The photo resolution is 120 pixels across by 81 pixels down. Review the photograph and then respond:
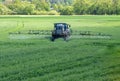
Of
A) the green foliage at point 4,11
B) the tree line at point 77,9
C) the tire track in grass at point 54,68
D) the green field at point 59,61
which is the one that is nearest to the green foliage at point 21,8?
the tree line at point 77,9

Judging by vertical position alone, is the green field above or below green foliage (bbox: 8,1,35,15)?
above

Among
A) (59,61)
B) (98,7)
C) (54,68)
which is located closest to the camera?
(54,68)

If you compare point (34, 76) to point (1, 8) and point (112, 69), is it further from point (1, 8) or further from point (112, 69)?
point (1, 8)

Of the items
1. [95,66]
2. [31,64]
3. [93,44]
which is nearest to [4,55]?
[31,64]

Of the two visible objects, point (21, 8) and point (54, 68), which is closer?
point (54, 68)

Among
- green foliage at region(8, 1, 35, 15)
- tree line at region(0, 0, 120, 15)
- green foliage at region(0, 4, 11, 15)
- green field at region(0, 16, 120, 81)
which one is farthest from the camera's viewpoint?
tree line at region(0, 0, 120, 15)

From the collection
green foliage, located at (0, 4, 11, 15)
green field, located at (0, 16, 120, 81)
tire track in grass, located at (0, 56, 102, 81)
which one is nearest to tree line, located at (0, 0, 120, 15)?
green foliage, located at (0, 4, 11, 15)

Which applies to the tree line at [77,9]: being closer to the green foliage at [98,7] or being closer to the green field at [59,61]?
the green foliage at [98,7]

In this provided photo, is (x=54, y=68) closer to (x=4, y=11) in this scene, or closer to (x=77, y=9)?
(x=4, y=11)

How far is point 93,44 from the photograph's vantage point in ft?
68.5

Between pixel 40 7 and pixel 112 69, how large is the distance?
8362cm

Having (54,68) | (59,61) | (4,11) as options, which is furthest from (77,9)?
(54,68)

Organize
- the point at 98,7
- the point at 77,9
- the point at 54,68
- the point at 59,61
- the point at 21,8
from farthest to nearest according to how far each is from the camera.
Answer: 1. the point at 77,9
2. the point at 98,7
3. the point at 21,8
4. the point at 59,61
5. the point at 54,68

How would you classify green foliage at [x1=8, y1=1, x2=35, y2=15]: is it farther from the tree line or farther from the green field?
the green field
